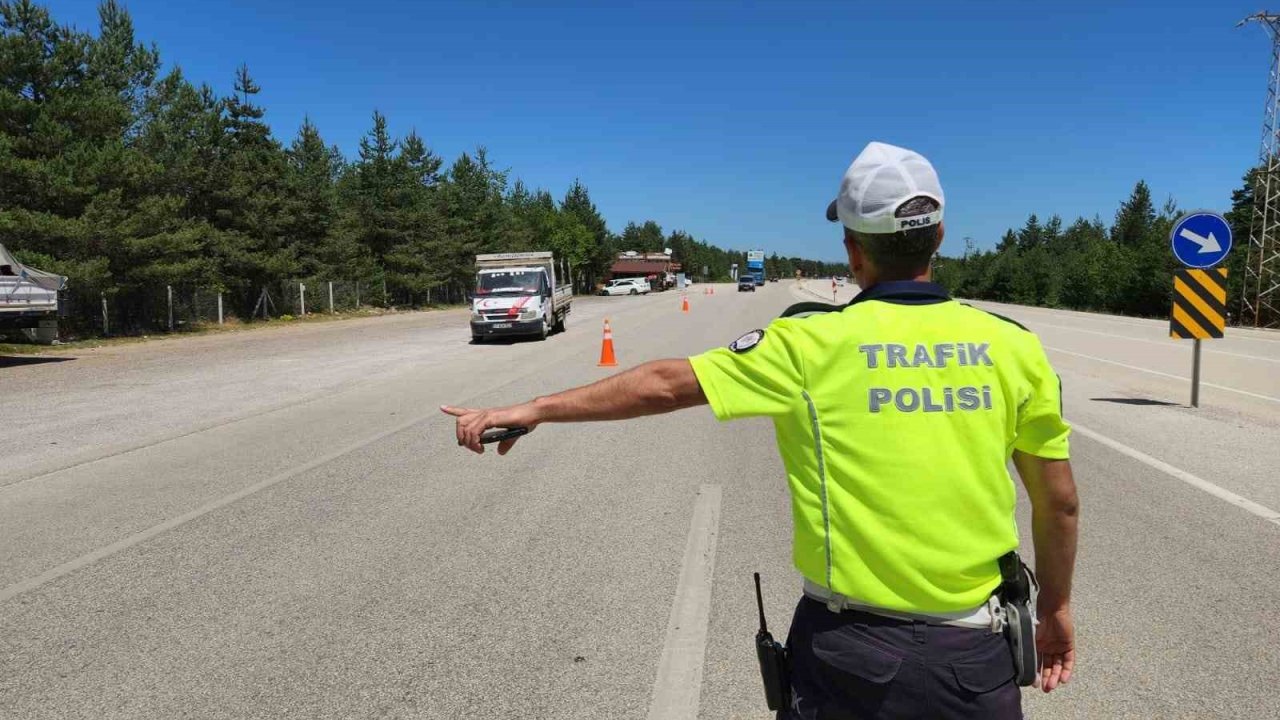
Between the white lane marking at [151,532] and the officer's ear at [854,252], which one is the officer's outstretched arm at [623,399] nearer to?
the officer's ear at [854,252]

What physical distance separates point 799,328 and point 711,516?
4328 millimetres

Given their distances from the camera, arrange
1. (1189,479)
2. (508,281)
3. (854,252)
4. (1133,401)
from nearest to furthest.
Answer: (854,252) → (1189,479) → (1133,401) → (508,281)

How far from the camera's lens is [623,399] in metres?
1.87

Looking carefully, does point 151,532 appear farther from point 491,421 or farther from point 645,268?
point 645,268

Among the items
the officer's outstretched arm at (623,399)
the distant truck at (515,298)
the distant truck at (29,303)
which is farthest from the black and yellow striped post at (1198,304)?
the distant truck at (29,303)

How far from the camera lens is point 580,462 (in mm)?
7734

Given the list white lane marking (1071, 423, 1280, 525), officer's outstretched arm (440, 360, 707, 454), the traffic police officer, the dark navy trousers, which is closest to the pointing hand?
officer's outstretched arm (440, 360, 707, 454)

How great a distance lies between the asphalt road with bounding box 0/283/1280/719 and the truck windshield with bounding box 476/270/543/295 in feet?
45.7

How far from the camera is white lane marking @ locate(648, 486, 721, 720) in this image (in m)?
3.24

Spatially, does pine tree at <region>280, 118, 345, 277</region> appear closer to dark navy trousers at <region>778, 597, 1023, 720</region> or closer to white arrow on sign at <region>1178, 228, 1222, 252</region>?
white arrow on sign at <region>1178, 228, 1222, 252</region>

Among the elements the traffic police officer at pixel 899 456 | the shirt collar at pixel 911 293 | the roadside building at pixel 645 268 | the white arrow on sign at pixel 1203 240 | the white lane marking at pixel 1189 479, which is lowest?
the white lane marking at pixel 1189 479

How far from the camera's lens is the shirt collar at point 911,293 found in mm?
1675

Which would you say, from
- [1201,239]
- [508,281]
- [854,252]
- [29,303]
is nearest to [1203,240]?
[1201,239]

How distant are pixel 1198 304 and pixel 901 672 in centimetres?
1164
